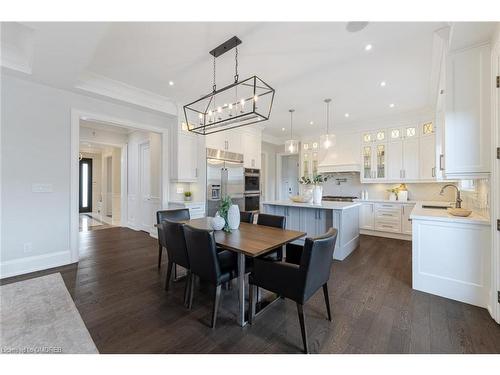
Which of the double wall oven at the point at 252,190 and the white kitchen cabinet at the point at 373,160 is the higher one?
the white kitchen cabinet at the point at 373,160

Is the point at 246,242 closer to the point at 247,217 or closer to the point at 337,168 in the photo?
the point at 247,217

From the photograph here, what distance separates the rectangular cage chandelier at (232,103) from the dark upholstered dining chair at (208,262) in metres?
1.27

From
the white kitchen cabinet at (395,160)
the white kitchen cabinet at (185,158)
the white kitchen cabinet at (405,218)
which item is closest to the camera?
the white kitchen cabinet at (185,158)

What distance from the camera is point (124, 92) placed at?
3637 millimetres

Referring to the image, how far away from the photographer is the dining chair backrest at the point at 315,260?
158 centimetres

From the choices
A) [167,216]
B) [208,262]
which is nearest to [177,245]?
[208,262]

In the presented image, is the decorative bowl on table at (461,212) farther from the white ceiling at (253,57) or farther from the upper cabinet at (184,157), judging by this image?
the upper cabinet at (184,157)

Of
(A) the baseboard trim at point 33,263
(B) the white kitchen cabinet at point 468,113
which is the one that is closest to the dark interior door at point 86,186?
(A) the baseboard trim at point 33,263

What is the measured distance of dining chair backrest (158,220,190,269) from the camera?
2209 millimetres

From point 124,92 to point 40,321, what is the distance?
3.25 m

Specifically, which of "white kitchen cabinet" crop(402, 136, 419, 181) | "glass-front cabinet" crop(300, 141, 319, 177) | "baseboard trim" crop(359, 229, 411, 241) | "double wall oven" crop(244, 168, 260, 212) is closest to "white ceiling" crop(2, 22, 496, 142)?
"white kitchen cabinet" crop(402, 136, 419, 181)

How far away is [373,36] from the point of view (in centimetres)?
234
